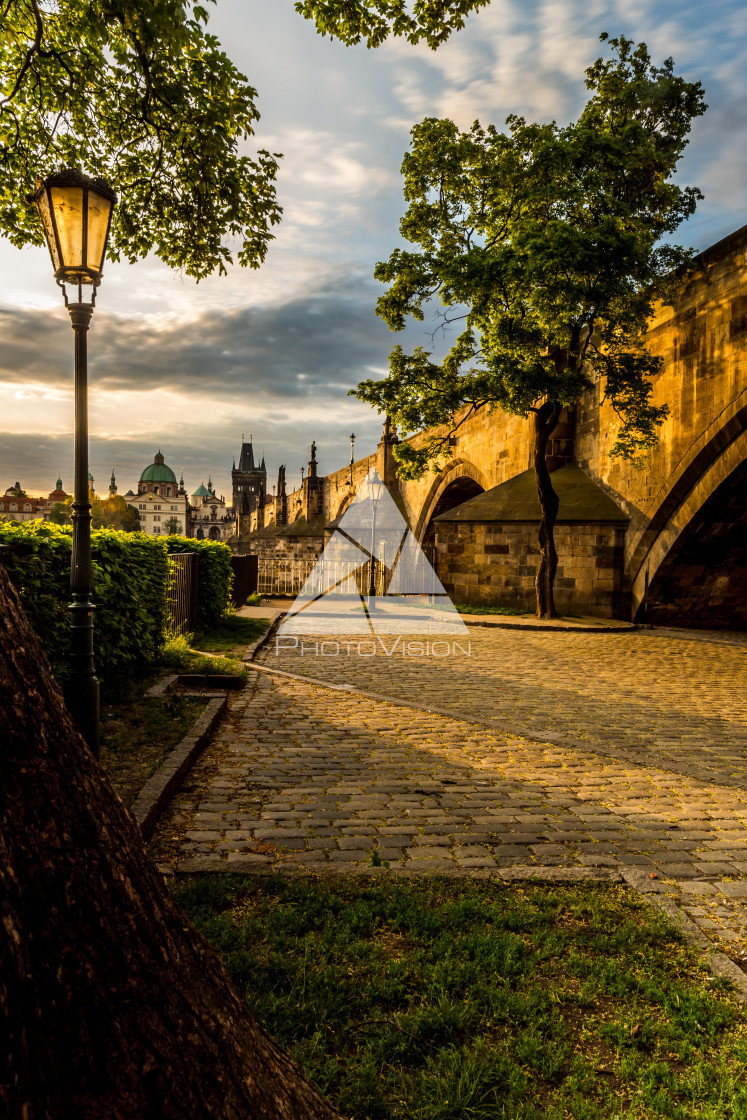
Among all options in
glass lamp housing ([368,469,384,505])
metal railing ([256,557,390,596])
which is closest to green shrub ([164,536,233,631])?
glass lamp housing ([368,469,384,505])

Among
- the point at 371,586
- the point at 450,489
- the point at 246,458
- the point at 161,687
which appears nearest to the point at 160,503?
the point at 246,458

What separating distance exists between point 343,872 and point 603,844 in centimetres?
149

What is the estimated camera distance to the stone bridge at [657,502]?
13773 mm

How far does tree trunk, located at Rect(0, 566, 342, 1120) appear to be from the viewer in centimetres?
105

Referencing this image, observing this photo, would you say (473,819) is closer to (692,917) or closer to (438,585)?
(692,917)

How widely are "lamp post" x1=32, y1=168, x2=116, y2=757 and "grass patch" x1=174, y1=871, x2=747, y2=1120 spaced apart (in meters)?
1.68

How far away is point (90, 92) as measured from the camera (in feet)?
20.2

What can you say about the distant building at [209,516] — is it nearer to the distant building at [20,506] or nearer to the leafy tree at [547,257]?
the distant building at [20,506]

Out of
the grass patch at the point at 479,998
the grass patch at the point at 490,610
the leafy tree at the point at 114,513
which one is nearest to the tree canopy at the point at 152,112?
the grass patch at the point at 479,998

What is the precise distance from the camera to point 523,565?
735 inches

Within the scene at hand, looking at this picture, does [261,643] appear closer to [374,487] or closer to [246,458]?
[374,487]

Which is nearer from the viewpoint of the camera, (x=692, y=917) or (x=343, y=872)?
(x=692, y=917)

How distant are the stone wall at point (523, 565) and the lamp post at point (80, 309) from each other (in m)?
14.9

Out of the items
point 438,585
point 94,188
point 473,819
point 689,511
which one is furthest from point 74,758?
point 438,585
